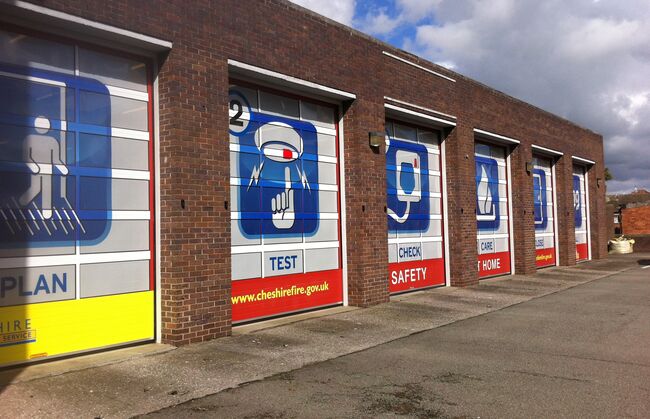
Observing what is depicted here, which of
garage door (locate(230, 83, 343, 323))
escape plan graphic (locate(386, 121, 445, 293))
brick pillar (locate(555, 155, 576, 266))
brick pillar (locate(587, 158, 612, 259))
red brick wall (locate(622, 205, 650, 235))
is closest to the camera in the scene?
garage door (locate(230, 83, 343, 323))

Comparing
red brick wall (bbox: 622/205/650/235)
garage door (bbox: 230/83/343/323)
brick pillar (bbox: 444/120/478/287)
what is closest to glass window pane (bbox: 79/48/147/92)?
garage door (bbox: 230/83/343/323)

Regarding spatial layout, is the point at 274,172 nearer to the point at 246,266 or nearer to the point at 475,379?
the point at 246,266

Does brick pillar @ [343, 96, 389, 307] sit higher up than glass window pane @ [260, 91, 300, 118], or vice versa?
glass window pane @ [260, 91, 300, 118]

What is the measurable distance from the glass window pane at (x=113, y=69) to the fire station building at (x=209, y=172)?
0.06ft

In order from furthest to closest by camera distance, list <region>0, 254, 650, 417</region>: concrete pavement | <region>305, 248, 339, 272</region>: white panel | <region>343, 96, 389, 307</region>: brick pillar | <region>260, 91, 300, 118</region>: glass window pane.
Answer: <region>343, 96, 389, 307</region>: brick pillar
<region>305, 248, 339, 272</region>: white panel
<region>260, 91, 300, 118</region>: glass window pane
<region>0, 254, 650, 417</region>: concrete pavement

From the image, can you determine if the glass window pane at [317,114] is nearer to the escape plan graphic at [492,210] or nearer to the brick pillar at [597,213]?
the escape plan graphic at [492,210]

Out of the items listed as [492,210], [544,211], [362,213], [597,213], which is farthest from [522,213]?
[597,213]

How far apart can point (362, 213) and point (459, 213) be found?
161 inches

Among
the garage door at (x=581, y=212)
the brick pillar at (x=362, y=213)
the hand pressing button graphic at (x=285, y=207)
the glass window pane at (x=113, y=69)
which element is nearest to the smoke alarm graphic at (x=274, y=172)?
the hand pressing button graphic at (x=285, y=207)

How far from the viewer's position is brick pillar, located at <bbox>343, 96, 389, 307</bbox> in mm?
10930

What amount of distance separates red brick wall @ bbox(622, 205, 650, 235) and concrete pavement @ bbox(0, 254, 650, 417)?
41.6 meters

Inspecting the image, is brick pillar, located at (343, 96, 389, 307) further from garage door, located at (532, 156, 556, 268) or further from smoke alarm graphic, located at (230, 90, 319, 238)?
garage door, located at (532, 156, 556, 268)

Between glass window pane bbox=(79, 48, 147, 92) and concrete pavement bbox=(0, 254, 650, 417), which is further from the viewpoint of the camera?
glass window pane bbox=(79, 48, 147, 92)

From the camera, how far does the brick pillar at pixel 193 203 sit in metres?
7.60
